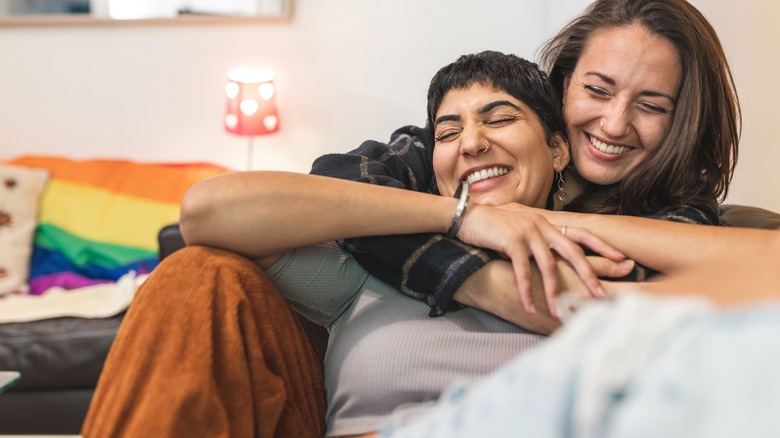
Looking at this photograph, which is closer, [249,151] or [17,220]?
[17,220]

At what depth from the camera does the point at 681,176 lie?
1.64 m

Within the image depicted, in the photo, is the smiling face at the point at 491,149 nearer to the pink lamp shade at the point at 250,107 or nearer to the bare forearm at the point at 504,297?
the bare forearm at the point at 504,297

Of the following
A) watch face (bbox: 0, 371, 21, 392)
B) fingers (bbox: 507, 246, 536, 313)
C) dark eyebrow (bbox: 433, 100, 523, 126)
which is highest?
dark eyebrow (bbox: 433, 100, 523, 126)

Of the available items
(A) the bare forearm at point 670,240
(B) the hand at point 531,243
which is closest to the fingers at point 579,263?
(B) the hand at point 531,243

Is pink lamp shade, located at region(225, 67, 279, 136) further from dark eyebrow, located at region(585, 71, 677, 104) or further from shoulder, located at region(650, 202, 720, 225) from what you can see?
shoulder, located at region(650, 202, 720, 225)

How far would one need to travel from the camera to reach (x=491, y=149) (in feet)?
5.32

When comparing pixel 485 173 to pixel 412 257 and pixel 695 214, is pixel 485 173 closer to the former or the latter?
pixel 412 257

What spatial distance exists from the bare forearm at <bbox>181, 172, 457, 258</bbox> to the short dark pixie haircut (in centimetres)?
39

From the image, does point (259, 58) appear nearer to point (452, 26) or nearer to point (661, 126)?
point (452, 26)

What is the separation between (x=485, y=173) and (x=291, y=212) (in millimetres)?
452

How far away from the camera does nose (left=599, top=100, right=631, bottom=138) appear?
163 cm

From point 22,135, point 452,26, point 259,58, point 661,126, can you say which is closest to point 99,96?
point 22,135

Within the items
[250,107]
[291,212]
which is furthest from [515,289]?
[250,107]

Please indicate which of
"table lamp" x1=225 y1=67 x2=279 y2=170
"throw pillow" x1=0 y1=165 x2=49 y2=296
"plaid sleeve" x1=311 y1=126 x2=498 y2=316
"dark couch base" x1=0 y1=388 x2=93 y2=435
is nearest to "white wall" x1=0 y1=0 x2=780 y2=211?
"table lamp" x1=225 y1=67 x2=279 y2=170
